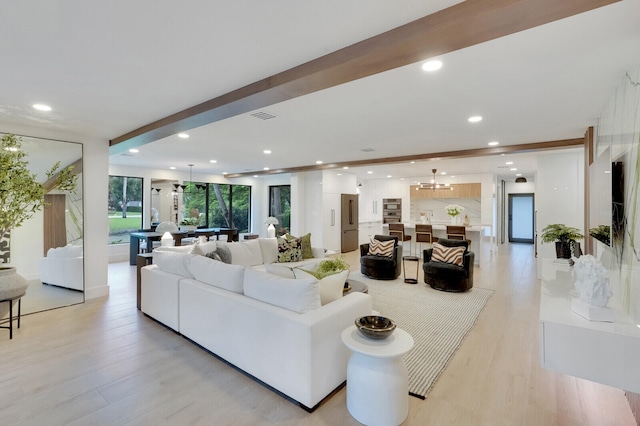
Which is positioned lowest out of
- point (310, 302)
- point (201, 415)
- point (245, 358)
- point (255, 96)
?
point (201, 415)

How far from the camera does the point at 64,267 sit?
4.38 m

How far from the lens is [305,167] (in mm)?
8125

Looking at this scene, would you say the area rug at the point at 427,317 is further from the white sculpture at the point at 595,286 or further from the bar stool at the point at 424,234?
the bar stool at the point at 424,234

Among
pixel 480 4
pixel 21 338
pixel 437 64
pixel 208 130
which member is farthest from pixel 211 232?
pixel 480 4

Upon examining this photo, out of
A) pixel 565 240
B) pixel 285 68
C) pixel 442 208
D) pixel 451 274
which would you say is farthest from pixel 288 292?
pixel 442 208

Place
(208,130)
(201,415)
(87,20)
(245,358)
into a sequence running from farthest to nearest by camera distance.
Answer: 1. (208,130)
2. (245,358)
3. (201,415)
4. (87,20)

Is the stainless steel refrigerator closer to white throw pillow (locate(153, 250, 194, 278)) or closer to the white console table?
white throw pillow (locate(153, 250, 194, 278))

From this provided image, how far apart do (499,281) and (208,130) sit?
5.90 metres

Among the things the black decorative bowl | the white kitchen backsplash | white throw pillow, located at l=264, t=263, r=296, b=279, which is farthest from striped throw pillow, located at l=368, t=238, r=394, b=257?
the white kitchen backsplash

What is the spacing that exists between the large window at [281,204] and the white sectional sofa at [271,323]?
7.60 metres

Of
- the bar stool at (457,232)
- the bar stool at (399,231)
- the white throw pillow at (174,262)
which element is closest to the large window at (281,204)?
the bar stool at (399,231)

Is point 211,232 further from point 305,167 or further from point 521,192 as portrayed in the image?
point 521,192

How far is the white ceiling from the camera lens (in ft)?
5.59

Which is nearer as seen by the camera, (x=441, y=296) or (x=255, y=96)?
(x=255, y=96)
